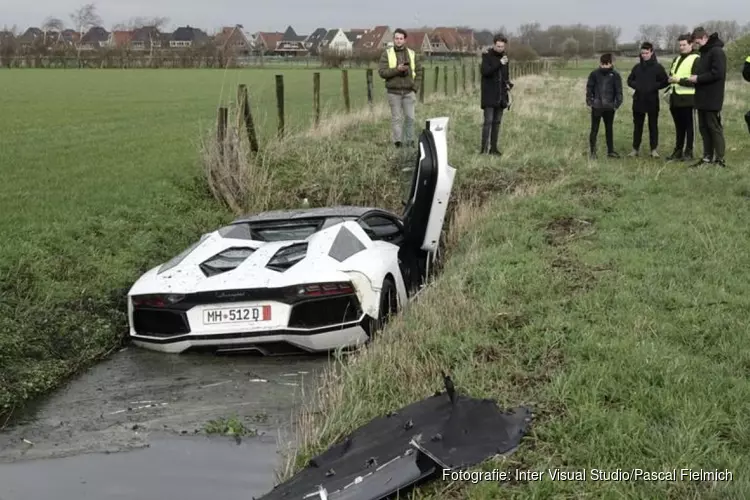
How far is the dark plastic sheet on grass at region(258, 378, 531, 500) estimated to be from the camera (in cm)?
348

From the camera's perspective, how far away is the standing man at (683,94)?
40.0 feet

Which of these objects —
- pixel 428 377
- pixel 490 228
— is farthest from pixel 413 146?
pixel 428 377

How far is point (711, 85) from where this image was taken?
11.2 metres

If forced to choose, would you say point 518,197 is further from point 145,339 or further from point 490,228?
point 145,339

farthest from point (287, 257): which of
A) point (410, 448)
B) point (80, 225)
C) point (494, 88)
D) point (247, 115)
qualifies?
point (494, 88)

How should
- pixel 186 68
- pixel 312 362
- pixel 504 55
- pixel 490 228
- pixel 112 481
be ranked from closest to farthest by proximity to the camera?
pixel 112 481 < pixel 312 362 < pixel 490 228 < pixel 504 55 < pixel 186 68

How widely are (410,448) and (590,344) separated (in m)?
1.61

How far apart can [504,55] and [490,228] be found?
5594mm

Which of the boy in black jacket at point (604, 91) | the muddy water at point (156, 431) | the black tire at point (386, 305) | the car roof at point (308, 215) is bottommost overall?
the muddy water at point (156, 431)

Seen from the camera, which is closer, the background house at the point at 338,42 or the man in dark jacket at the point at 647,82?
the man in dark jacket at the point at 647,82

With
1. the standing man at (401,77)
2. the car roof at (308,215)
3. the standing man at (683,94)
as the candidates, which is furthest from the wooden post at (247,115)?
the standing man at (683,94)

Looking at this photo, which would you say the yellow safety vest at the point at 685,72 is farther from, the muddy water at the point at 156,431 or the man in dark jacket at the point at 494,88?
the muddy water at the point at 156,431

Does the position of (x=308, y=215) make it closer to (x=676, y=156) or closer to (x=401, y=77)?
(x=401, y=77)

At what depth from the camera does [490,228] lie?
8.56 m
